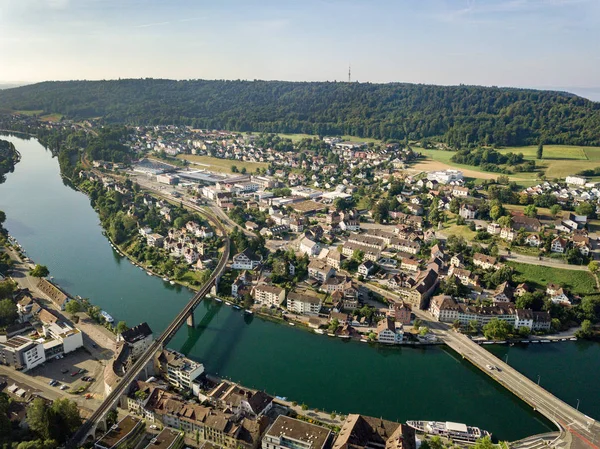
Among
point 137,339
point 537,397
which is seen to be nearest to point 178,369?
point 137,339

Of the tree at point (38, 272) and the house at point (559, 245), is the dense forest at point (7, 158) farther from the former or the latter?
the house at point (559, 245)

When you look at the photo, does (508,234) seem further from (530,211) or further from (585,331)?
(585,331)

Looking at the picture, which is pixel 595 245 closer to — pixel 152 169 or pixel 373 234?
pixel 373 234

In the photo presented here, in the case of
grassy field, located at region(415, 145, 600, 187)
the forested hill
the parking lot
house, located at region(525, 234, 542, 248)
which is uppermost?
the forested hill

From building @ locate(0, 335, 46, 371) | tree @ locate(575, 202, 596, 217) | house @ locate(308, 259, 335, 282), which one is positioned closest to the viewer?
building @ locate(0, 335, 46, 371)

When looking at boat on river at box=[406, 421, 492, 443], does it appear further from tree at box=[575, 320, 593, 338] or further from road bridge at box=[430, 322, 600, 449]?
tree at box=[575, 320, 593, 338]

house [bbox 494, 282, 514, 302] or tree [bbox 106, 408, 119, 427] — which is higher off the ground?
house [bbox 494, 282, 514, 302]

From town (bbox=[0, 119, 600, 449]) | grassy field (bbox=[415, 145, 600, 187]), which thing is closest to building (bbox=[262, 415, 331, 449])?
town (bbox=[0, 119, 600, 449])
